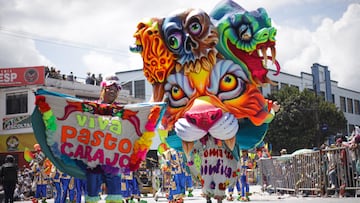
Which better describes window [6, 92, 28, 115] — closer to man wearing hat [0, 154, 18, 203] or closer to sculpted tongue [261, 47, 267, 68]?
man wearing hat [0, 154, 18, 203]

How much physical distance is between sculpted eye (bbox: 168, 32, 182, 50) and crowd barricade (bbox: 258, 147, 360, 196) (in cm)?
697

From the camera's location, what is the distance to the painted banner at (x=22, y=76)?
28281 mm

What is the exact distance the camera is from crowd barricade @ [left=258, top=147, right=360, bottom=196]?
13688 mm

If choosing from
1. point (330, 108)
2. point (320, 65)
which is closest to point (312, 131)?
point (330, 108)

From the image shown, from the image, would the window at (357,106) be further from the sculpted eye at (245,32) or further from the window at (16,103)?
the sculpted eye at (245,32)

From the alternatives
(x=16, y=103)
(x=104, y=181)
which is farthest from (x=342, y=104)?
(x=104, y=181)

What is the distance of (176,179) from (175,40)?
4.87 m

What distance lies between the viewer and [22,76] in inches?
1133

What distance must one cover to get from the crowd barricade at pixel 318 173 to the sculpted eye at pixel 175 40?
22.9 ft

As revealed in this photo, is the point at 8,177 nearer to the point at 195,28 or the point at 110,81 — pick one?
the point at 110,81

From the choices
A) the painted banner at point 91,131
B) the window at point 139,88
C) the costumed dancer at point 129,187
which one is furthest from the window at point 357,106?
the painted banner at point 91,131

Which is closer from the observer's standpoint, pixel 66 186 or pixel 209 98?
pixel 209 98

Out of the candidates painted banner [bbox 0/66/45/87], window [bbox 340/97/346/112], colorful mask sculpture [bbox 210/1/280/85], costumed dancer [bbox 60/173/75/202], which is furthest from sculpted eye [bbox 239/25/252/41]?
window [bbox 340/97/346/112]

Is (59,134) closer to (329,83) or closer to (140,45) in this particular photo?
(140,45)
